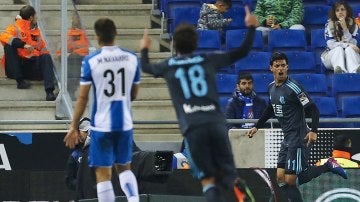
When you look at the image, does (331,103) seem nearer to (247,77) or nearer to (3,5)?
(247,77)

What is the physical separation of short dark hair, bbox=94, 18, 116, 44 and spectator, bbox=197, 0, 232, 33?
23.7 ft

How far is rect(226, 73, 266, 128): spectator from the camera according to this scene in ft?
59.0

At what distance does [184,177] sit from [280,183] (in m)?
1.50

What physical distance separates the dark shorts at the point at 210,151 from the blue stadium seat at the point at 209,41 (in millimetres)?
7754

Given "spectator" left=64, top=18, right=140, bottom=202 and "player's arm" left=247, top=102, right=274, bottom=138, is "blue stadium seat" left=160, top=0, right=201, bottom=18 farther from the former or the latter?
"spectator" left=64, top=18, right=140, bottom=202

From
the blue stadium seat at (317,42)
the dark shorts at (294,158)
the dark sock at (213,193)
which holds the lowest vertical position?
the dark shorts at (294,158)

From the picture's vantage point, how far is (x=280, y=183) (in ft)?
52.5

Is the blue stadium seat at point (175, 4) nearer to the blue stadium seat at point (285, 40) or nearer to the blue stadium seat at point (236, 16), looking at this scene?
the blue stadium seat at point (236, 16)

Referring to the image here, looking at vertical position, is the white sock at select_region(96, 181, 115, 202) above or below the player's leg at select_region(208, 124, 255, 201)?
below

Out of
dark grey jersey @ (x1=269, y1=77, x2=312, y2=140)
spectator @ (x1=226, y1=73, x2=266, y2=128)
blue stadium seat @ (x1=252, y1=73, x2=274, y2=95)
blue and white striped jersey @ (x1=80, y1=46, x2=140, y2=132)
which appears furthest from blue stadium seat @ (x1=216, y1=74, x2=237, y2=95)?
blue and white striped jersey @ (x1=80, y1=46, x2=140, y2=132)

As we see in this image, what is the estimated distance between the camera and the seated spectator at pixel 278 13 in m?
20.5

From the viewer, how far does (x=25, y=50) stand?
19.2m

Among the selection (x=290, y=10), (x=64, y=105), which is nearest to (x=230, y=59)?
(x=64, y=105)

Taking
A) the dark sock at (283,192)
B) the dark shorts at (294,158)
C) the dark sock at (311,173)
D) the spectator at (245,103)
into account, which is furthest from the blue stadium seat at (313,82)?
the dark shorts at (294,158)
